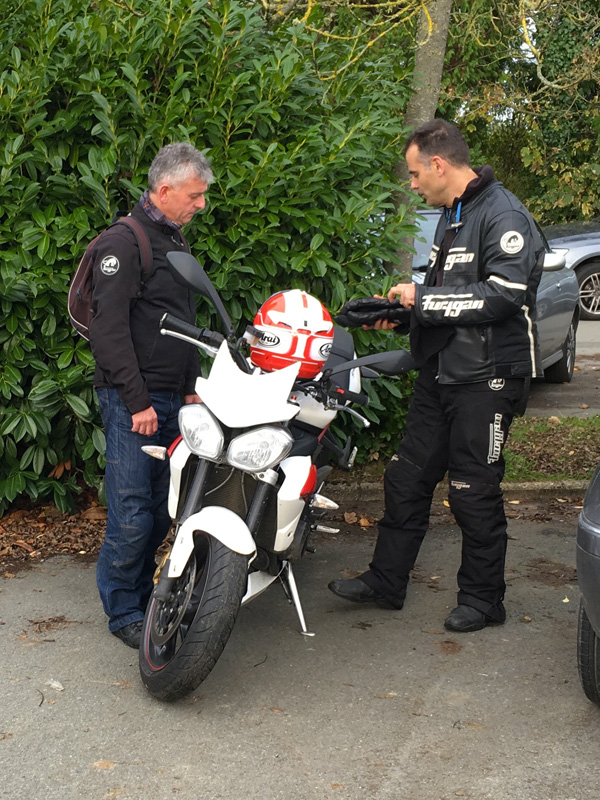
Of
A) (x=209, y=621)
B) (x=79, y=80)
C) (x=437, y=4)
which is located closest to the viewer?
(x=209, y=621)

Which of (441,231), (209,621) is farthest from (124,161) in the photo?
(209,621)

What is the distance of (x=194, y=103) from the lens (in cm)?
554

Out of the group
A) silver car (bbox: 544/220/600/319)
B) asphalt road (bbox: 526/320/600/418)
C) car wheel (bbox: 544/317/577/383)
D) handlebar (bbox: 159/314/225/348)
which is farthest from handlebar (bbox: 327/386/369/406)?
silver car (bbox: 544/220/600/319)

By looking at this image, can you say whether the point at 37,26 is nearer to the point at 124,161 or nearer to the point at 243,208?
the point at 124,161

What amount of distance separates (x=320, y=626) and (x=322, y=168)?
244cm

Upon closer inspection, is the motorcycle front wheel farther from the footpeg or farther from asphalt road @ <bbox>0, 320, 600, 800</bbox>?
the footpeg

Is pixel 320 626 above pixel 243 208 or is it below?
below

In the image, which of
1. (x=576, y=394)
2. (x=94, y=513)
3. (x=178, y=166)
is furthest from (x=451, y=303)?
(x=576, y=394)

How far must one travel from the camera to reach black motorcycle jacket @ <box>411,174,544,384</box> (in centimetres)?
429

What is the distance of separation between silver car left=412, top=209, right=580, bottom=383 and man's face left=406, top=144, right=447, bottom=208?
12.7ft

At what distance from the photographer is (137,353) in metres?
4.30

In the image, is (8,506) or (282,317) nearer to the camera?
(282,317)

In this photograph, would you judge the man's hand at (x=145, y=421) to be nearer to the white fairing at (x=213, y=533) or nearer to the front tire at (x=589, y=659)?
the white fairing at (x=213, y=533)

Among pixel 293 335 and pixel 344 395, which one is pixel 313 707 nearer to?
pixel 344 395
